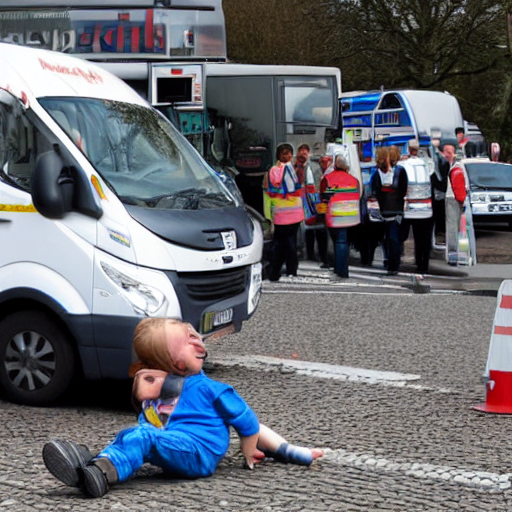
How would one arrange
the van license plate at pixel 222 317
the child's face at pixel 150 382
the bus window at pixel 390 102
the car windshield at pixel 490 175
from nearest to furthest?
1. the child's face at pixel 150 382
2. the van license plate at pixel 222 317
3. the car windshield at pixel 490 175
4. the bus window at pixel 390 102

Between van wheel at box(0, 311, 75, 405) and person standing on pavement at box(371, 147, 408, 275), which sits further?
person standing on pavement at box(371, 147, 408, 275)

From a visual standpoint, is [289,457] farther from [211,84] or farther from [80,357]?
[211,84]

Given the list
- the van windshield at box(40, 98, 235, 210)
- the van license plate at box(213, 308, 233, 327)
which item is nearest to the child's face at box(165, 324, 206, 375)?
the van windshield at box(40, 98, 235, 210)

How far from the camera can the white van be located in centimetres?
830

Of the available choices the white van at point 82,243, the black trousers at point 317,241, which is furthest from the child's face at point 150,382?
the black trousers at point 317,241

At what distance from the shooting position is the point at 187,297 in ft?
28.2

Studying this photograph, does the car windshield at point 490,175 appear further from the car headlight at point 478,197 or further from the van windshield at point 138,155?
the van windshield at point 138,155

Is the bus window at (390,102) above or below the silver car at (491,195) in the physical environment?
above

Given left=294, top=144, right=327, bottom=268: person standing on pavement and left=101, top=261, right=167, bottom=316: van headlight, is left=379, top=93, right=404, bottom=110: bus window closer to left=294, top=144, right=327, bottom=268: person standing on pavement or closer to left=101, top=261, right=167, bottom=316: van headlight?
left=294, top=144, right=327, bottom=268: person standing on pavement

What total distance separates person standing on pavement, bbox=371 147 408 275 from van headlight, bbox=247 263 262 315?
385 inches

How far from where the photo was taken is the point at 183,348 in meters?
6.34

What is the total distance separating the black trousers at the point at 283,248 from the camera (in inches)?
710

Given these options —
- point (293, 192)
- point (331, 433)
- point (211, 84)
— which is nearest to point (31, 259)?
point (331, 433)

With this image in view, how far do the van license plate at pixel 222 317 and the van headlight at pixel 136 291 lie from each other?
0.67 metres
